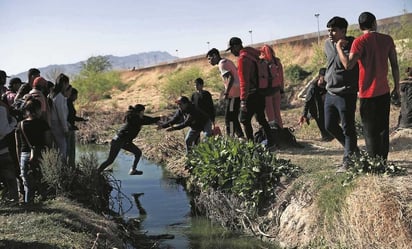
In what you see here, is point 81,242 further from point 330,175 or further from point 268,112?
point 268,112

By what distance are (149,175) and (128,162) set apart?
2225 mm

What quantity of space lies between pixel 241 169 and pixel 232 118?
2395 millimetres

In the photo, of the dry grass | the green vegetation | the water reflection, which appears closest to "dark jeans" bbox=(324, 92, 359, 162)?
the dry grass

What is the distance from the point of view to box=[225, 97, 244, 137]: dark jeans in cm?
959

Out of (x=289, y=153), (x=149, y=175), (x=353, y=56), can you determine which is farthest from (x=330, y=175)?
(x=149, y=175)

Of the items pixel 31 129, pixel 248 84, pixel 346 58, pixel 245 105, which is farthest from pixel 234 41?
pixel 31 129

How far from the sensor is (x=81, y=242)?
5.45m

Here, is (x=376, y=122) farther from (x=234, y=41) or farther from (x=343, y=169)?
(x=234, y=41)

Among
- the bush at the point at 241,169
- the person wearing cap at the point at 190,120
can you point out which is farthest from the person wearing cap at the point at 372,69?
the person wearing cap at the point at 190,120

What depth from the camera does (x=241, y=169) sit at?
7.49m

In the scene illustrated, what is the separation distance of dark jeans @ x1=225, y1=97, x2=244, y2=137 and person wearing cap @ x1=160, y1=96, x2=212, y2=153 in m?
0.43

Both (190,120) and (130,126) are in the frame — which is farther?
(130,126)

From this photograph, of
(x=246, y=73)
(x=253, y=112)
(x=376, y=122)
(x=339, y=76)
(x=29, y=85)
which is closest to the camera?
(x=376, y=122)

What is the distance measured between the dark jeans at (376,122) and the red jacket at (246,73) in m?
2.83
